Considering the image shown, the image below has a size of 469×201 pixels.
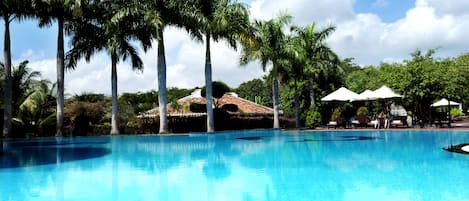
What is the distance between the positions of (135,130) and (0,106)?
9191 millimetres

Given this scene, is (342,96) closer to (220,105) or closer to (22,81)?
(220,105)

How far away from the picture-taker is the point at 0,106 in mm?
29047

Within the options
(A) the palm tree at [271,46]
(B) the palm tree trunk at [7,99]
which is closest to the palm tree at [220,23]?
(A) the palm tree at [271,46]

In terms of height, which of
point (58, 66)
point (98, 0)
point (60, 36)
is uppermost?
point (98, 0)

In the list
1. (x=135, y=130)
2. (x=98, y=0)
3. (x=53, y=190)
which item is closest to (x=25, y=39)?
(x=98, y=0)

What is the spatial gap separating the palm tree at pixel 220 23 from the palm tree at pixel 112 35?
12.0 ft

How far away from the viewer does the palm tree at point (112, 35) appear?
25.8 m

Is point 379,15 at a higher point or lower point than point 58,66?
higher

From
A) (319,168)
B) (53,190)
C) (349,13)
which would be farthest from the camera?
(349,13)

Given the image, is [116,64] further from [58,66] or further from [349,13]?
[349,13]

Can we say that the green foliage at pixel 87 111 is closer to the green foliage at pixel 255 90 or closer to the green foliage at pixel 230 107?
the green foliage at pixel 230 107

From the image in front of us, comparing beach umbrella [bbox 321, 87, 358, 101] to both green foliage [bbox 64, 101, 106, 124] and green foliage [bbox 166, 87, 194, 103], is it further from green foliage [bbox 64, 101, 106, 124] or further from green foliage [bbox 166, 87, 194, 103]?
green foliage [bbox 166, 87, 194, 103]

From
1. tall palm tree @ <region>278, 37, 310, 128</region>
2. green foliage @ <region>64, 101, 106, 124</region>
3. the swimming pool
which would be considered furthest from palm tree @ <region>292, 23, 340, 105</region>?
the swimming pool

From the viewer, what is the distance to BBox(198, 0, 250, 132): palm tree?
25.6 meters
